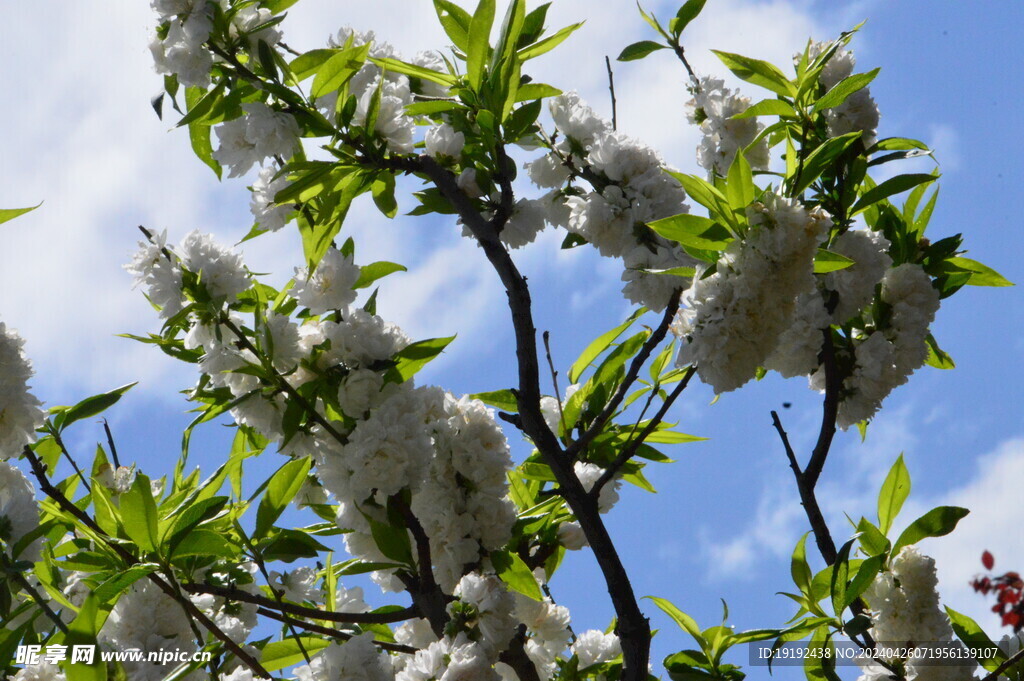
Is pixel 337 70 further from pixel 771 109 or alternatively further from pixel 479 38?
pixel 771 109

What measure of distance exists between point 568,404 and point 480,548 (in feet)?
1.28

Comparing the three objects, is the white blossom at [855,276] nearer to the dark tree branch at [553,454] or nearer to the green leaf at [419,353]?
the dark tree branch at [553,454]

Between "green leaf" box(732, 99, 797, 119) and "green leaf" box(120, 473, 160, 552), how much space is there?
123 centimetres

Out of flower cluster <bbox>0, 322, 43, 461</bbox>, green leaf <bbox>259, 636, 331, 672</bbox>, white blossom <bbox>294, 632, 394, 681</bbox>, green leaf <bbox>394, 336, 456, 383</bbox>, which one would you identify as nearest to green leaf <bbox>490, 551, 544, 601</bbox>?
white blossom <bbox>294, 632, 394, 681</bbox>

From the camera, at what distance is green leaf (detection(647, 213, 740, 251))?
1.30 meters

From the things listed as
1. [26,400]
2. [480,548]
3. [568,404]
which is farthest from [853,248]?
[26,400]

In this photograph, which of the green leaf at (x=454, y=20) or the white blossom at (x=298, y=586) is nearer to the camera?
the green leaf at (x=454, y=20)

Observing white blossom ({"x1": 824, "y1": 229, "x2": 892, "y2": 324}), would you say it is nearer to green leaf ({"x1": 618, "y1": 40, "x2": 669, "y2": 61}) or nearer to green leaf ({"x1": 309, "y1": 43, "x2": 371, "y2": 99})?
green leaf ({"x1": 618, "y1": 40, "x2": 669, "y2": 61})

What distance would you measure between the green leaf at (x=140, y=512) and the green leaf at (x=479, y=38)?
2.98ft

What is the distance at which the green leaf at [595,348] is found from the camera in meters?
1.90

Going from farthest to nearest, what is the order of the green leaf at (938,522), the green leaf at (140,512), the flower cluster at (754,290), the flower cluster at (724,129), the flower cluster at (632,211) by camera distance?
1. the flower cluster at (724,129)
2. the flower cluster at (632,211)
3. the green leaf at (938,522)
4. the green leaf at (140,512)
5. the flower cluster at (754,290)

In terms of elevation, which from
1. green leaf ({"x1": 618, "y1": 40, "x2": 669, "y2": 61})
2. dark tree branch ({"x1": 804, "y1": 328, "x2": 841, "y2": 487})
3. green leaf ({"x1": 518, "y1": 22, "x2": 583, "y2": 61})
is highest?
green leaf ({"x1": 618, "y1": 40, "x2": 669, "y2": 61})

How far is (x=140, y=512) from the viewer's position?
1438 mm

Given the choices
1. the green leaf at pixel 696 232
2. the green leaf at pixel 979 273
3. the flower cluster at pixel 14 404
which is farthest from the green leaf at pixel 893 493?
the flower cluster at pixel 14 404
